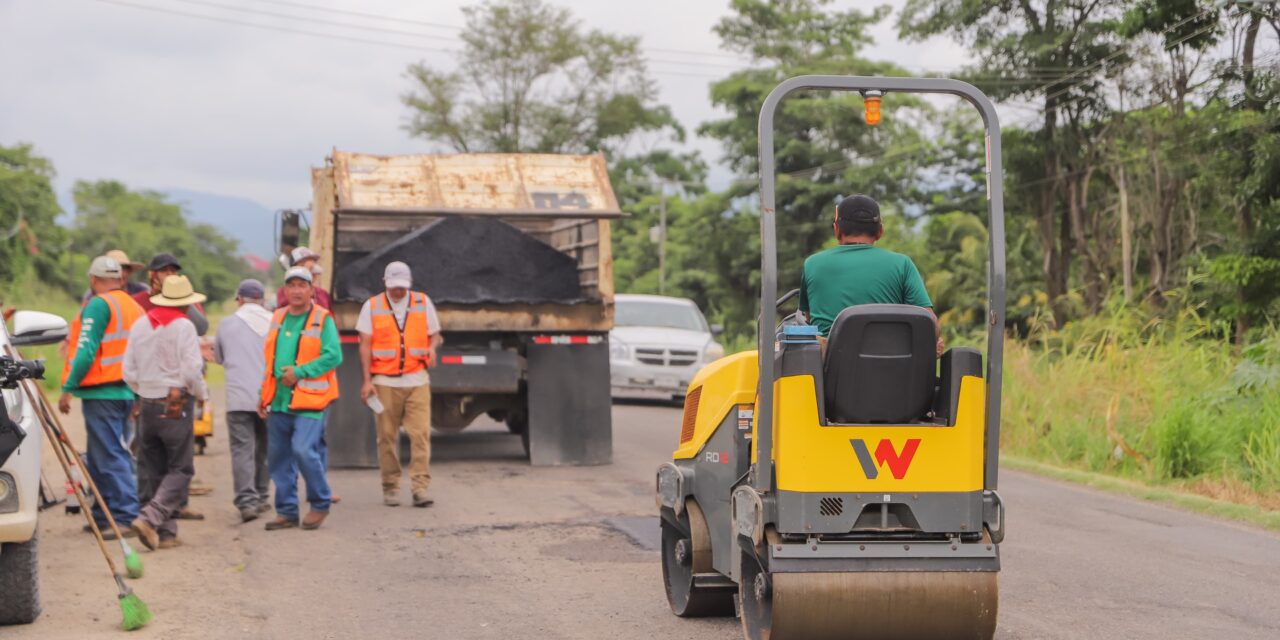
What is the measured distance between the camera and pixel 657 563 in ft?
28.0

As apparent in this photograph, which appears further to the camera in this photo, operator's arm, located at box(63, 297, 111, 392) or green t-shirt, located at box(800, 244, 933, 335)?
operator's arm, located at box(63, 297, 111, 392)

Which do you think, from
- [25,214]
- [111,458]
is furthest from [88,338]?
[25,214]

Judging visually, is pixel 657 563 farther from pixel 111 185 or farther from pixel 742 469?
pixel 111 185

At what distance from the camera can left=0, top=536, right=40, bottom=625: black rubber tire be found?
6.86 m

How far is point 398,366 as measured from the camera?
11.3m

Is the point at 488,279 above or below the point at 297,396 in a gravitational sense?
above

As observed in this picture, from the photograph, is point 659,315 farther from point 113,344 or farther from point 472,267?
point 113,344

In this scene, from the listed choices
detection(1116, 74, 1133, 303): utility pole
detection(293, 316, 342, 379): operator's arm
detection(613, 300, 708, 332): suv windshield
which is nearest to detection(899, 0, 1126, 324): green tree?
detection(1116, 74, 1133, 303): utility pole

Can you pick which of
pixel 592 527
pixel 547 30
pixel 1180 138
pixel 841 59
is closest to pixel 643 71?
pixel 547 30

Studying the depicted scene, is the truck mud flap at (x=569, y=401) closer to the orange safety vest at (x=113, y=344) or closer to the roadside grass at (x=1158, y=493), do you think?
the roadside grass at (x=1158, y=493)

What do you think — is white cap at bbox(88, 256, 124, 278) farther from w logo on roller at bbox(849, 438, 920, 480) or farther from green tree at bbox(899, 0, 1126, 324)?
green tree at bbox(899, 0, 1126, 324)

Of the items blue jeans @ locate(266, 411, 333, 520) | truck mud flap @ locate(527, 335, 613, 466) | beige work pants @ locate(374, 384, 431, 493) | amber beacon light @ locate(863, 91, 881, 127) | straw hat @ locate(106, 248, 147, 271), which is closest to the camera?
amber beacon light @ locate(863, 91, 881, 127)

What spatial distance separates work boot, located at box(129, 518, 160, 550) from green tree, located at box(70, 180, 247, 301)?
68005 mm

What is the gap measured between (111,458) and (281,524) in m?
1.29
